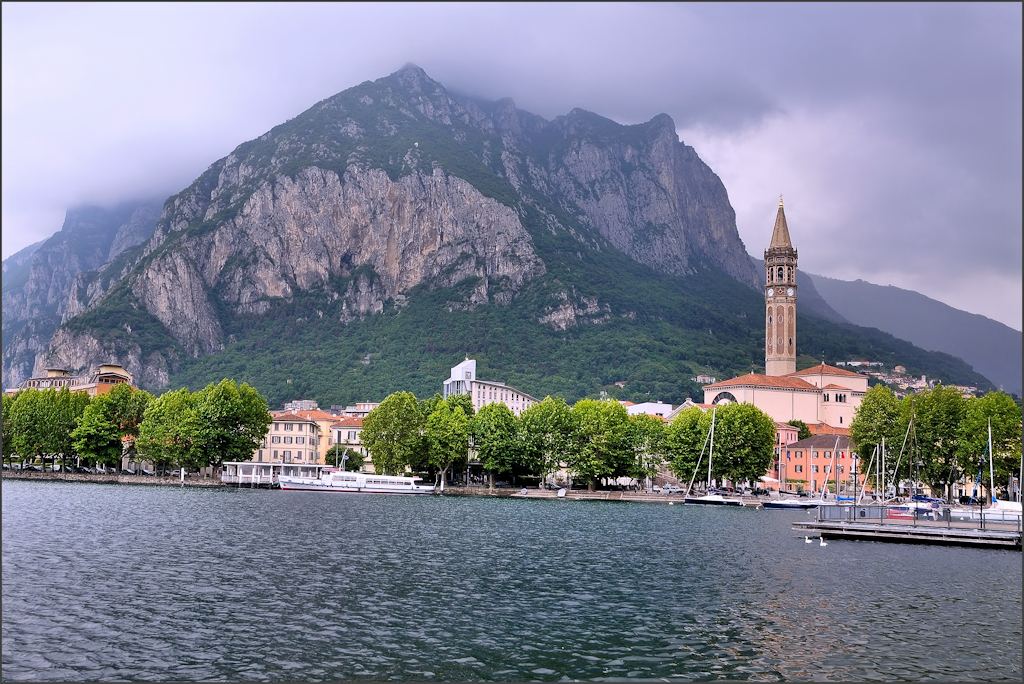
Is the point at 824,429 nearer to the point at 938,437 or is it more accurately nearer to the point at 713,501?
the point at 938,437

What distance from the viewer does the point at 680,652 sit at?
2328 cm

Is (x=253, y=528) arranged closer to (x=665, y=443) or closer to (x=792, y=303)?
(x=665, y=443)

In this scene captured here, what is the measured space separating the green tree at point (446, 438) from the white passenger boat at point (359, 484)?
12.1 feet

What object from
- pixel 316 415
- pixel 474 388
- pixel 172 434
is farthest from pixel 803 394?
pixel 172 434

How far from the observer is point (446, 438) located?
351ft

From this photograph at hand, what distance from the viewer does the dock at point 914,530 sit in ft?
175

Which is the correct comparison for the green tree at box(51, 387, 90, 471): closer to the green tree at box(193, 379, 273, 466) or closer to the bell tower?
the green tree at box(193, 379, 273, 466)

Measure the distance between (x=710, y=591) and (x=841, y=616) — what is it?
5.57 metres

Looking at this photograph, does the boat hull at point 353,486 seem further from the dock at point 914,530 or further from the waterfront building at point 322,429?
the dock at point 914,530

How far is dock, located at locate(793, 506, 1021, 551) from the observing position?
53250 millimetres

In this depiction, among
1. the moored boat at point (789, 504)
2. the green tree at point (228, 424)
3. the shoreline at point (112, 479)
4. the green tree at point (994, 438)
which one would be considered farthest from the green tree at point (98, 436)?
the green tree at point (994, 438)

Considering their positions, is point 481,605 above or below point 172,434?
below

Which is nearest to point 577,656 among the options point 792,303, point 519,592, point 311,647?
Result: point 311,647

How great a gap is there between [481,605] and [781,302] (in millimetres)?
156842
